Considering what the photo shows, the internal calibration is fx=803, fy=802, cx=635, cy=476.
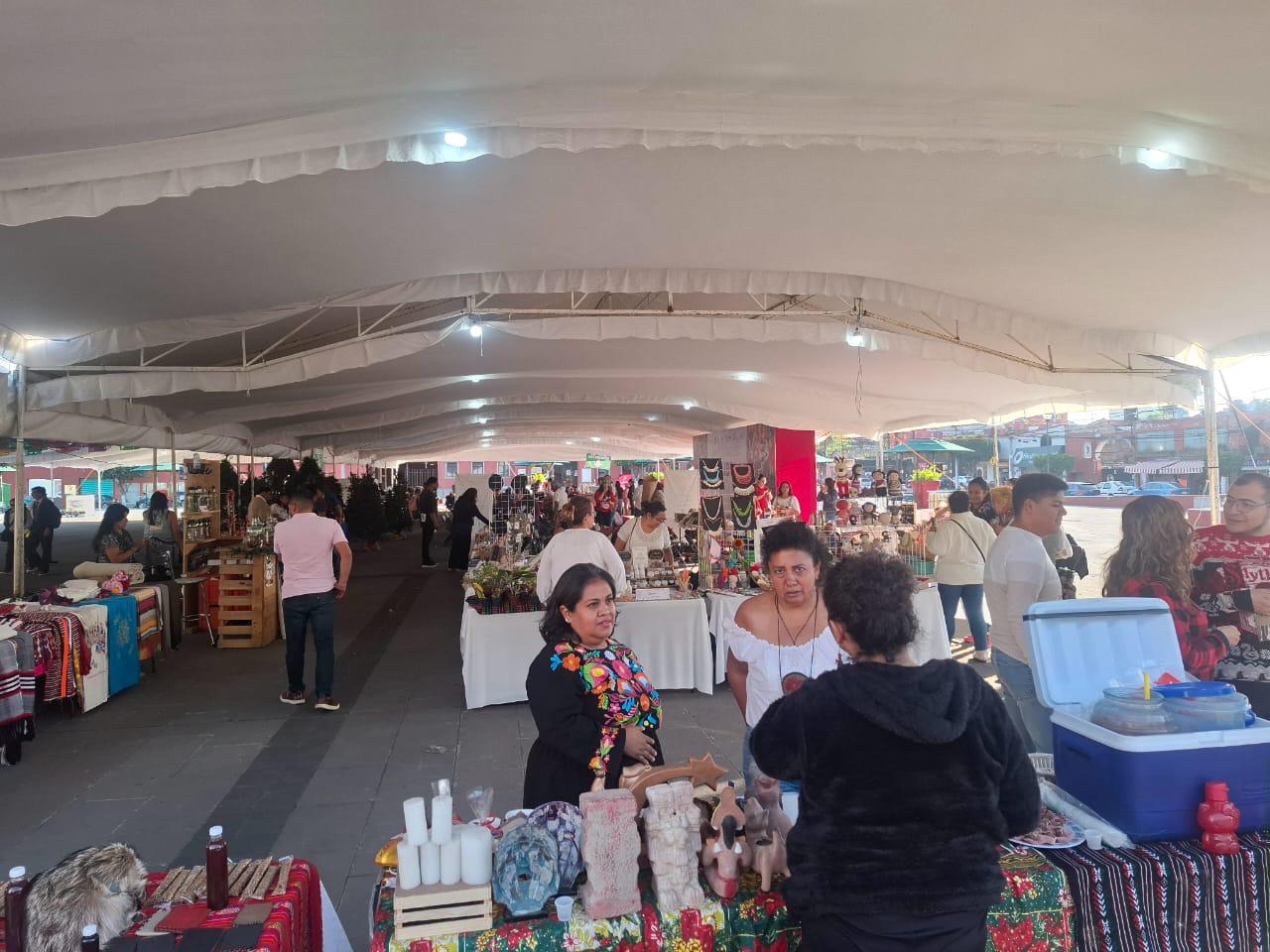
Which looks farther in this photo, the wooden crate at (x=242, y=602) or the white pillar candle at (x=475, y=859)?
the wooden crate at (x=242, y=602)

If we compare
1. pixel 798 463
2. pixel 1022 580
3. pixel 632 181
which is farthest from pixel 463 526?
pixel 1022 580

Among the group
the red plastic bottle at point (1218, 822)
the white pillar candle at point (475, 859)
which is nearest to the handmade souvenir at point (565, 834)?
the white pillar candle at point (475, 859)

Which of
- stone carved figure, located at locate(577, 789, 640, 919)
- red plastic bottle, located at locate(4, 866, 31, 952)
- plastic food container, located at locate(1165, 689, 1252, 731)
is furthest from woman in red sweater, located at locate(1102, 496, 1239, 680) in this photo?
red plastic bottle, located at locate(4, 866, 31, 952)

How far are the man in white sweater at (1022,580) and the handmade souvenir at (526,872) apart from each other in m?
1.84

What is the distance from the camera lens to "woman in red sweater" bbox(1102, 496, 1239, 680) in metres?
2.63

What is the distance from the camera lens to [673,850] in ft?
5.54

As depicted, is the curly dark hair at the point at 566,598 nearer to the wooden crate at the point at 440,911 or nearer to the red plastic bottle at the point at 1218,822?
the wooden crate at the point at 440,911

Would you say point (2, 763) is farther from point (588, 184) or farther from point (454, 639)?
point (588, 184)

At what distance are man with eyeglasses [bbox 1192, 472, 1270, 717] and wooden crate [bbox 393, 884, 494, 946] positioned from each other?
2586 millimetres

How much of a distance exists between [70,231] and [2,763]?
3003 mm

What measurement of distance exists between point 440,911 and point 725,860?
0.60 meters

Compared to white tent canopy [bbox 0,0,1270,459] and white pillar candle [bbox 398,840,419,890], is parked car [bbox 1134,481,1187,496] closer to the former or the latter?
white tent canopy [bbox 0,0,1270,459]

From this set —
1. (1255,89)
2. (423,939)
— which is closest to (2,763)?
(423,939)

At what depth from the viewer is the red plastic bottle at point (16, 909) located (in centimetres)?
157
